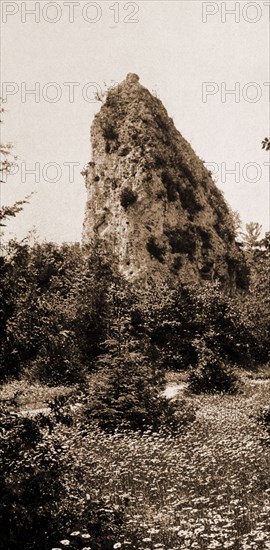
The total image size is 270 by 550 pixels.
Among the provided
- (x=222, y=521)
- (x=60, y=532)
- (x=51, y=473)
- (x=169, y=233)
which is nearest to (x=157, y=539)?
(x=222, y=521)

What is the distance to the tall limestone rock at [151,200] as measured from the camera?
44.9m

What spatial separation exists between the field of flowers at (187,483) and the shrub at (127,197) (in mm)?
36185

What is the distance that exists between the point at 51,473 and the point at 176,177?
152 feet

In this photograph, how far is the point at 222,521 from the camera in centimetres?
623

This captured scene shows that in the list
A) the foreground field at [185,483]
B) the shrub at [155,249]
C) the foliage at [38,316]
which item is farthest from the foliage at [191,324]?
the foreground field at [185,483]

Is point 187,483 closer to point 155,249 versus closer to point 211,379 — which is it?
point 211,379

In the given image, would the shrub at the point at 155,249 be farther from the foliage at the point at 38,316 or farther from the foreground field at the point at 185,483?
the foreground field at the point at 185,483

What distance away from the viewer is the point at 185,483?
26.0 ft

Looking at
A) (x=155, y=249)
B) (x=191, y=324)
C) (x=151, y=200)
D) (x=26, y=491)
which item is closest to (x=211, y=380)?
(x=191, y=324)

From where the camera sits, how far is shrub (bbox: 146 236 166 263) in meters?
44.2

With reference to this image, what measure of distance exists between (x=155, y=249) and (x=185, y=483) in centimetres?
3708

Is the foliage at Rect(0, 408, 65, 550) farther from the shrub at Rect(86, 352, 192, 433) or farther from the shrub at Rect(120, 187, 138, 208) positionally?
the shrub at Rect(120, 187, 138, 208)

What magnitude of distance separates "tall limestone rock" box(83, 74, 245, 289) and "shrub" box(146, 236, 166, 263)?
88 millimetres

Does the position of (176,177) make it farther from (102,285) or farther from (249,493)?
(249,493)
